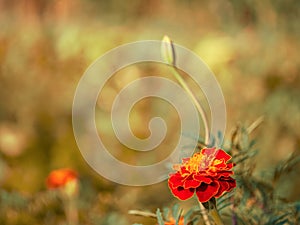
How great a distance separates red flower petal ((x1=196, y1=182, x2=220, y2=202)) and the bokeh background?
1.19 metres

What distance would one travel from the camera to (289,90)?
256 cm

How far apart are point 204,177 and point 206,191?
19 millimetres

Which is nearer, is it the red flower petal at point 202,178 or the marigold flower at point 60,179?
the red flower petal at point 202,178

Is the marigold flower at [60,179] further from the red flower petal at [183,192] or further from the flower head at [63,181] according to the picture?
the red flower petal at [183,192]

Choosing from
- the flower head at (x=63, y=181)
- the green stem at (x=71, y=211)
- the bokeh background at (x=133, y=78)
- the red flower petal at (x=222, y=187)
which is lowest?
the red flower petal at (x=222, y=187)

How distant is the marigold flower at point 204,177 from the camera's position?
74 centimetres

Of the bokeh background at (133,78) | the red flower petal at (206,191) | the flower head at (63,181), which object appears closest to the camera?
the red flower petal at (206,191)

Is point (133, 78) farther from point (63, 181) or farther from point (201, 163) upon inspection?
point (201, 163)

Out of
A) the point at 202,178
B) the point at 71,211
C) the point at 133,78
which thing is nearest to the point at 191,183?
the point at 202,178

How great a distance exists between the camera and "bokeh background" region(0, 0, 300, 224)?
7.86 feet

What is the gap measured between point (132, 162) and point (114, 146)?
0.23 metres

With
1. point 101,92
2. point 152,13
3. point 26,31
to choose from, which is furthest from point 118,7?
point 101,92

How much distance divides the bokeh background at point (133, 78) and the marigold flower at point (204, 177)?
1.14m

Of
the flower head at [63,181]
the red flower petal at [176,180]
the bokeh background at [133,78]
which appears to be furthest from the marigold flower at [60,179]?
the red flower petal at [176,180]
